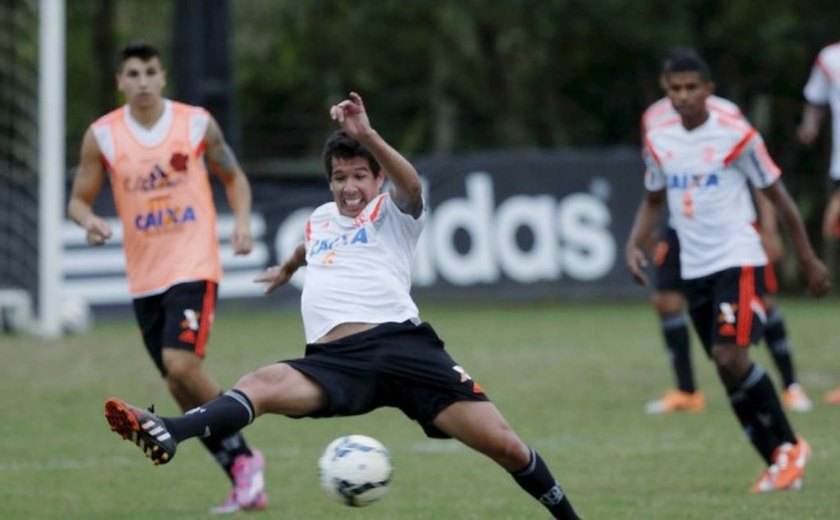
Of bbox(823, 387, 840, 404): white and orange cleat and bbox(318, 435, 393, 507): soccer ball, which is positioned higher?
bbox(318, 435, 393, 507): soccer ball

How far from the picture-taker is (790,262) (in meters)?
27.3

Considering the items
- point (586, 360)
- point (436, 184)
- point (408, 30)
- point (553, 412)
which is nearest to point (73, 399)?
point (553, 412)

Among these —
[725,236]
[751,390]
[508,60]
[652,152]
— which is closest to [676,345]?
[652,152]

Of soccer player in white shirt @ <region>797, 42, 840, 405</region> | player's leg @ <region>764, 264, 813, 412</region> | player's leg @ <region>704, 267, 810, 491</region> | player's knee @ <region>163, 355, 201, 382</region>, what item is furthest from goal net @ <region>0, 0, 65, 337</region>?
player's leg @ <region>704, 267, 810, 491</region>

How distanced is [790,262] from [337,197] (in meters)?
20.6

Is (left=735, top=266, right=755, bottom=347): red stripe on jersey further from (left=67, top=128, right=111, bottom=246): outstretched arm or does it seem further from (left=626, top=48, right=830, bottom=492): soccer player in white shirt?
(left=67, top=128, right=111, bottom=246): outstretched arm

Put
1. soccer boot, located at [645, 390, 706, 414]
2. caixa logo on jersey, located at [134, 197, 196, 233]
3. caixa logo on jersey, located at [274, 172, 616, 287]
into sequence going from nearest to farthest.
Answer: caixa logo on jersey, located at [134, 197, 196, 233], soccer boot, located at [645, 390, 706, 414], caixa logo on jersey, located at [274, 172, 616, 287]

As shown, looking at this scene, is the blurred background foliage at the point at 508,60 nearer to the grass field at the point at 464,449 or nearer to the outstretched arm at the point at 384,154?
the grass field at the point at 464,449

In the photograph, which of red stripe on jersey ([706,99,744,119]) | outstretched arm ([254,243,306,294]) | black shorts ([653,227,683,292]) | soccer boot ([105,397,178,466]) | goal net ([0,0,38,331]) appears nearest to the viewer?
soccer boot ([105,397,178,466])

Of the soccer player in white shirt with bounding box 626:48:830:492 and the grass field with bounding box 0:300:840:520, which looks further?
the soccer player in white shirt with bounding box 626:48:830:492

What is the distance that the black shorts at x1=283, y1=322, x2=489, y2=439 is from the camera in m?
7.25

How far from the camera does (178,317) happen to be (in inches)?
360

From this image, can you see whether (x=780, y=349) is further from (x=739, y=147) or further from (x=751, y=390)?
(x=751, y=390)

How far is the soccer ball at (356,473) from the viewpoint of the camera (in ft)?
23.0
